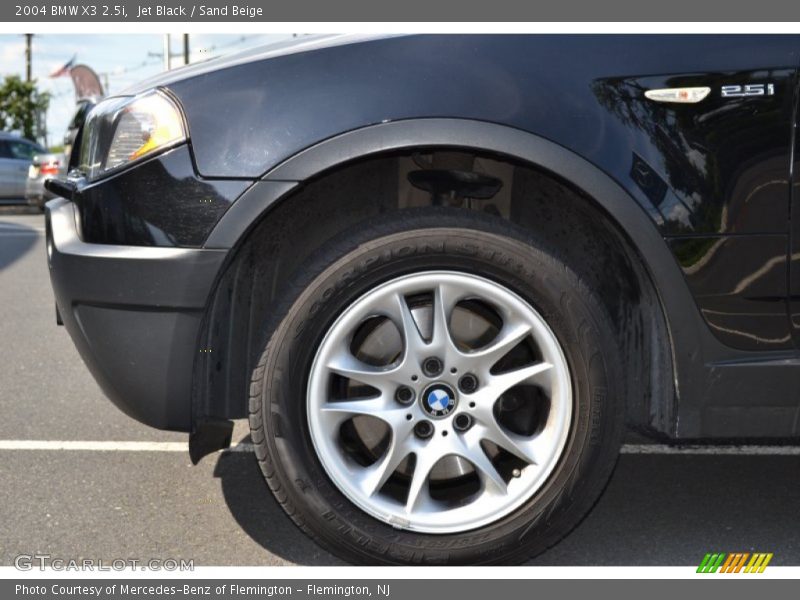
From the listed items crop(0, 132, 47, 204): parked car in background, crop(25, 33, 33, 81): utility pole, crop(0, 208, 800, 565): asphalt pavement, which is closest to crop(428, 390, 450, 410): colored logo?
crop(0, 208, 800, 565): asphalt pavement

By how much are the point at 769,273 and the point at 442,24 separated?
1012 millimetres

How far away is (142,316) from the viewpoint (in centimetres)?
261

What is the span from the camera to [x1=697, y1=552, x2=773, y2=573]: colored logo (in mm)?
2811

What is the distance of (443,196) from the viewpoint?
2887mm

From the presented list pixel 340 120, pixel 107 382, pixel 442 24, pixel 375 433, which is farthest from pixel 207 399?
pixel 442 24

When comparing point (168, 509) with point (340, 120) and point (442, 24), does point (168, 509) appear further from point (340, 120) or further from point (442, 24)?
point (442, 24)

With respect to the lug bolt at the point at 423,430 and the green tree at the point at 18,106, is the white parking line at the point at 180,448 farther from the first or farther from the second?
the green tree at the point at 18,106

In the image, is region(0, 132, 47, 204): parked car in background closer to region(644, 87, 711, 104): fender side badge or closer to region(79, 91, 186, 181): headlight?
region(79, 91, 186, 181): headlight

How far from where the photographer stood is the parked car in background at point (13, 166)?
18594 mm

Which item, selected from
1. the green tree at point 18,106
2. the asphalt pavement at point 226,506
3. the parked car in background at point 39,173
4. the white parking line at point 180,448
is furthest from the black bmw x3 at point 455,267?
the green tree at point 18,106

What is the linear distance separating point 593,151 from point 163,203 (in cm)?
106

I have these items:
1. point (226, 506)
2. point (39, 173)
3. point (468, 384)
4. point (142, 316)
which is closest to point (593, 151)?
point (468, 384)

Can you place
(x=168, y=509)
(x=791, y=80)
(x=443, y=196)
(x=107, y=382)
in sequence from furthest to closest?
1. (x=168, y=509)
2. (x=443, y=196)
3. (x=107, y=382)
4. (x=791, y=80)

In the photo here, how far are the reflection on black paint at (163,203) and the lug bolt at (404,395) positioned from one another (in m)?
0.61
